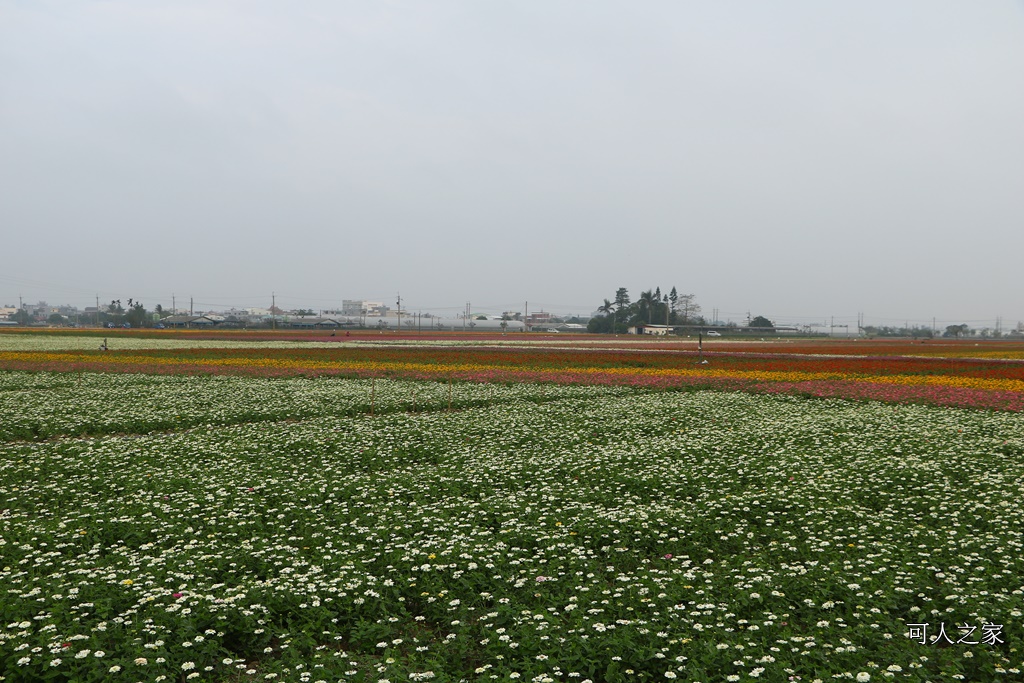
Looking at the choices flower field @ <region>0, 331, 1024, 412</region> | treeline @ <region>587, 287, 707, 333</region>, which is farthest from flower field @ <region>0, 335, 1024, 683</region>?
treeline @ <region>587, 287, 707, 333</region>

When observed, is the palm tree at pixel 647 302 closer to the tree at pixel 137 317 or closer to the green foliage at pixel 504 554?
the tree at pixel 137 317

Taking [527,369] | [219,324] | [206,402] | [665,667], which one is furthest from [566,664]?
[219,324]

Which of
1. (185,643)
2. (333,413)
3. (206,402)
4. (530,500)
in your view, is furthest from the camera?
(206,402)

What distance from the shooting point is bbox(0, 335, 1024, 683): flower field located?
6023mm

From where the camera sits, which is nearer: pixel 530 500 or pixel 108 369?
pixel 530 500

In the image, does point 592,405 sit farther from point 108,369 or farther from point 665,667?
point 108,369

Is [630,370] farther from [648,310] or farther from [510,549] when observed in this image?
[648,310]

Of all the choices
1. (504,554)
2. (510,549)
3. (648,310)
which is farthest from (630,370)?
(648,310)

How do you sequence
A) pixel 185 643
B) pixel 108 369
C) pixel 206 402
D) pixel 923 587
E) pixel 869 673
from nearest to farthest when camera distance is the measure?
pixel 869 673 < pixel 185 643 < pixel 923 587 < pixel 206 402 < pixel 108 369

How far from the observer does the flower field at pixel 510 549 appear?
19.8ft

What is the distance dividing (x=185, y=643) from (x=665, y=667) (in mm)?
3838

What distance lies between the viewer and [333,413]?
21.0 meters

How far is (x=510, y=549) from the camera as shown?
8773mm

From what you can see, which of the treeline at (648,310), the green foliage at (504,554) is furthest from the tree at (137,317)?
the green foliage at (504,554)
